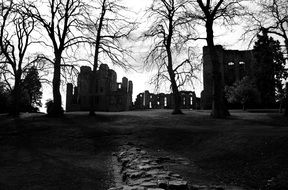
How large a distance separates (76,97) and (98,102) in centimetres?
376

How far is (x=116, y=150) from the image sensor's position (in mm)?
Answer: 14766

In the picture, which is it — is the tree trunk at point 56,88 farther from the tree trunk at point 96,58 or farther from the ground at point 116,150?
the ground at point 116,150

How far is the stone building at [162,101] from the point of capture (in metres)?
53.6

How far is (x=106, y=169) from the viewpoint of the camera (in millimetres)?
10617

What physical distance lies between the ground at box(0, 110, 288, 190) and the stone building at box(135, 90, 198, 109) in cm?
3176

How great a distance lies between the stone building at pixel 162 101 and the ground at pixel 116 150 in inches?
1250

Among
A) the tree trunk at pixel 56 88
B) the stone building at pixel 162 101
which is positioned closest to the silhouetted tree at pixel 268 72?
the stone building at pixel 162 101

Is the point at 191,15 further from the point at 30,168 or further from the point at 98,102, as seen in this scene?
the point at 98,102

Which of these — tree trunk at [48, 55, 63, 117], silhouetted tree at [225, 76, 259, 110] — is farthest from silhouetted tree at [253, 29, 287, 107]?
tree trunk at [48, 55, 63, 117]

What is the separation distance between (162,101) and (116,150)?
134 feet

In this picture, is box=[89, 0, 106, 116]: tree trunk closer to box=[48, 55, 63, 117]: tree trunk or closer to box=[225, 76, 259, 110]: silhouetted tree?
box=[48, 55, 63, 117]: tree trunk

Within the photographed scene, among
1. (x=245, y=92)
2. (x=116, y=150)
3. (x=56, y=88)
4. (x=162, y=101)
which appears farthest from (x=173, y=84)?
(x=162, y=101)

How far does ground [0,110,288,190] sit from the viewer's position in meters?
8.55

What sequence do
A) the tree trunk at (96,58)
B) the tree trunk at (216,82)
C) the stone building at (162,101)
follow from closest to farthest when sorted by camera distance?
1. the tree trunk at (216,82)
2. the tree trunk at (96,58)
3. the stone building at (162,101)
